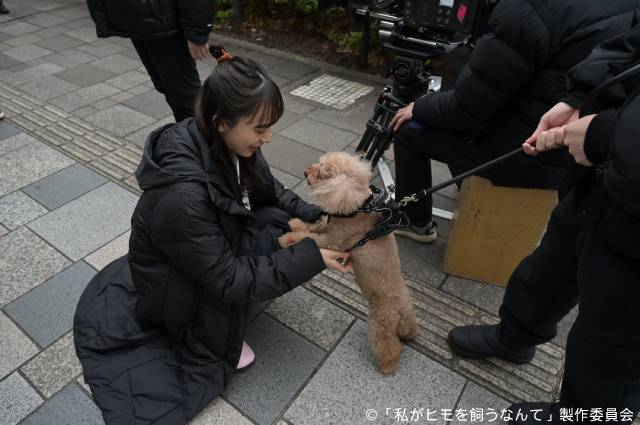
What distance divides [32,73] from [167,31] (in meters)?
3.40

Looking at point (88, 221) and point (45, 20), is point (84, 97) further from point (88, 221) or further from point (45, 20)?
point (45, 20)

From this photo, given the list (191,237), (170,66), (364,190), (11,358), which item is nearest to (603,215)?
(364,190)

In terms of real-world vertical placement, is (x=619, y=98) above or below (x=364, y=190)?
above

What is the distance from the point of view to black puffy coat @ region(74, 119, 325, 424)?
1698 millimetres

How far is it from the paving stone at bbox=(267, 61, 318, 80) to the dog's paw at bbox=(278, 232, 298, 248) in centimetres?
370

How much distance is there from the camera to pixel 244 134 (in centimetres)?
168

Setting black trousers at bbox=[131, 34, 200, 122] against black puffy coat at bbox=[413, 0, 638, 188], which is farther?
black trousers at bbox=[131, 34, 200, 122]

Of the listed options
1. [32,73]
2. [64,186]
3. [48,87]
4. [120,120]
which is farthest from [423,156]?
[32,73]

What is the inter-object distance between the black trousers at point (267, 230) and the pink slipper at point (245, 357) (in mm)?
205

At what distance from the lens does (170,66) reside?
10.5ft

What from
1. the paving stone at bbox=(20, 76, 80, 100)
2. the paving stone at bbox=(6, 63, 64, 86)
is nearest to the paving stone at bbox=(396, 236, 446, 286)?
the paving stone at bbox=(20, 76, 80, 100)

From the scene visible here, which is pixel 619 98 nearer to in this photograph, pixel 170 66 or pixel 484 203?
pixel 484 203

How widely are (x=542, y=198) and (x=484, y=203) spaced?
0.29 metres

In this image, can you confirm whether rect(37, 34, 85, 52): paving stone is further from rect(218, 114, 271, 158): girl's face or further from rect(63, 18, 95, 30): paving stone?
rect(218, 114, 271, 158): girl's face
